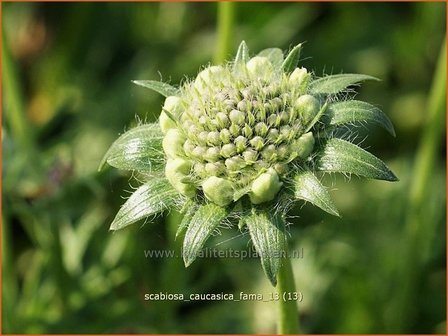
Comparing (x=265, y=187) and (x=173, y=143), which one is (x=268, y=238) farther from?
(x=173, y=143)

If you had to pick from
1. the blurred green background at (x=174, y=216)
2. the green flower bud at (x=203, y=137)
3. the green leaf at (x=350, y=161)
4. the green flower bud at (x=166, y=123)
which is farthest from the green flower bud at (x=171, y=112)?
the blurred green background at (x=174, y=216)

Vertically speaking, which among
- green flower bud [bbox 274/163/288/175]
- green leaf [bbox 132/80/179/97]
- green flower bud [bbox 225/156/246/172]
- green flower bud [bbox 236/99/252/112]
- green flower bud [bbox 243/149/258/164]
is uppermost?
green leaf [bbox 132/80/179/97]

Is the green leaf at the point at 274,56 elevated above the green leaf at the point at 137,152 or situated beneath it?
elevated above

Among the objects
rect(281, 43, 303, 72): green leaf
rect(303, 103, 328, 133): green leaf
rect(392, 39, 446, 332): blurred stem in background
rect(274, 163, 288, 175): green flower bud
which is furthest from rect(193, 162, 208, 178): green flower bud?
rect(392, 39, 446, 332): blurred stem in background

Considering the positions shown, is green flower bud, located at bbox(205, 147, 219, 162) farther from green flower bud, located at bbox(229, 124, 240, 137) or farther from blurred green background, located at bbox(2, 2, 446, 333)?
blurred green background, located at bbox(2, 2, 446, 333)

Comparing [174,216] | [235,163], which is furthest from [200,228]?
[174,216]

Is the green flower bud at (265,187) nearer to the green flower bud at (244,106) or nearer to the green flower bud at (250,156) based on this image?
the green flower bud at (250,156)
